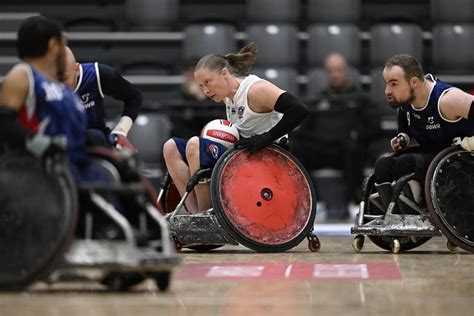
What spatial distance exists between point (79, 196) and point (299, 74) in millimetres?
7933

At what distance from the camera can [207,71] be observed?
6543 mm

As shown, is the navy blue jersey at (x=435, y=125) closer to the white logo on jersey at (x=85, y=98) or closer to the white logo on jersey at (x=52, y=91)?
the white logo on jersey at (x=85, y=98)

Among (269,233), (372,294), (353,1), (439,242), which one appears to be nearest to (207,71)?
(269,233)

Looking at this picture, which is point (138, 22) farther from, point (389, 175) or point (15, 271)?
point (15, 271)

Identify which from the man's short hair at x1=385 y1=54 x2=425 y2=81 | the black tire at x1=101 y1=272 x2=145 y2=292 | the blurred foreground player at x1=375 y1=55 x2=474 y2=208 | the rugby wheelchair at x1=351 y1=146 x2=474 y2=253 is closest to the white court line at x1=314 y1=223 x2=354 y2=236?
the rugby wheelchair at x1=351 y1=146 x2=474 y2=253

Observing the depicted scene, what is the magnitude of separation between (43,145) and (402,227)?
9.81ft

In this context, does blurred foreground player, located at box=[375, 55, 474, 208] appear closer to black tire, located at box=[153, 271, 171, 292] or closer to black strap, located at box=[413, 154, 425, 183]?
black strap, located at box=[413, 154, 425, 183]

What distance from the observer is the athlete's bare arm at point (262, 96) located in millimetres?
6508

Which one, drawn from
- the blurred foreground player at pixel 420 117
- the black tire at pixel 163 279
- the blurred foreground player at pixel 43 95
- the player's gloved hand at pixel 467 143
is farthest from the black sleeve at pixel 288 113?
the black tire at pixel 163 279

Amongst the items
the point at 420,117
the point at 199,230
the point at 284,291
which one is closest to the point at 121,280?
the point at 284,291

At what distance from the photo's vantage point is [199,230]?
21.1ft

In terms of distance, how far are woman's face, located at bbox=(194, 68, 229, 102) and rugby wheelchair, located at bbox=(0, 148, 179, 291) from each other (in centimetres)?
240

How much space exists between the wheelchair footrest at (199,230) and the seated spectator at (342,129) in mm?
4057

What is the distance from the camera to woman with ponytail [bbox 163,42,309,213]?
6.44 m
